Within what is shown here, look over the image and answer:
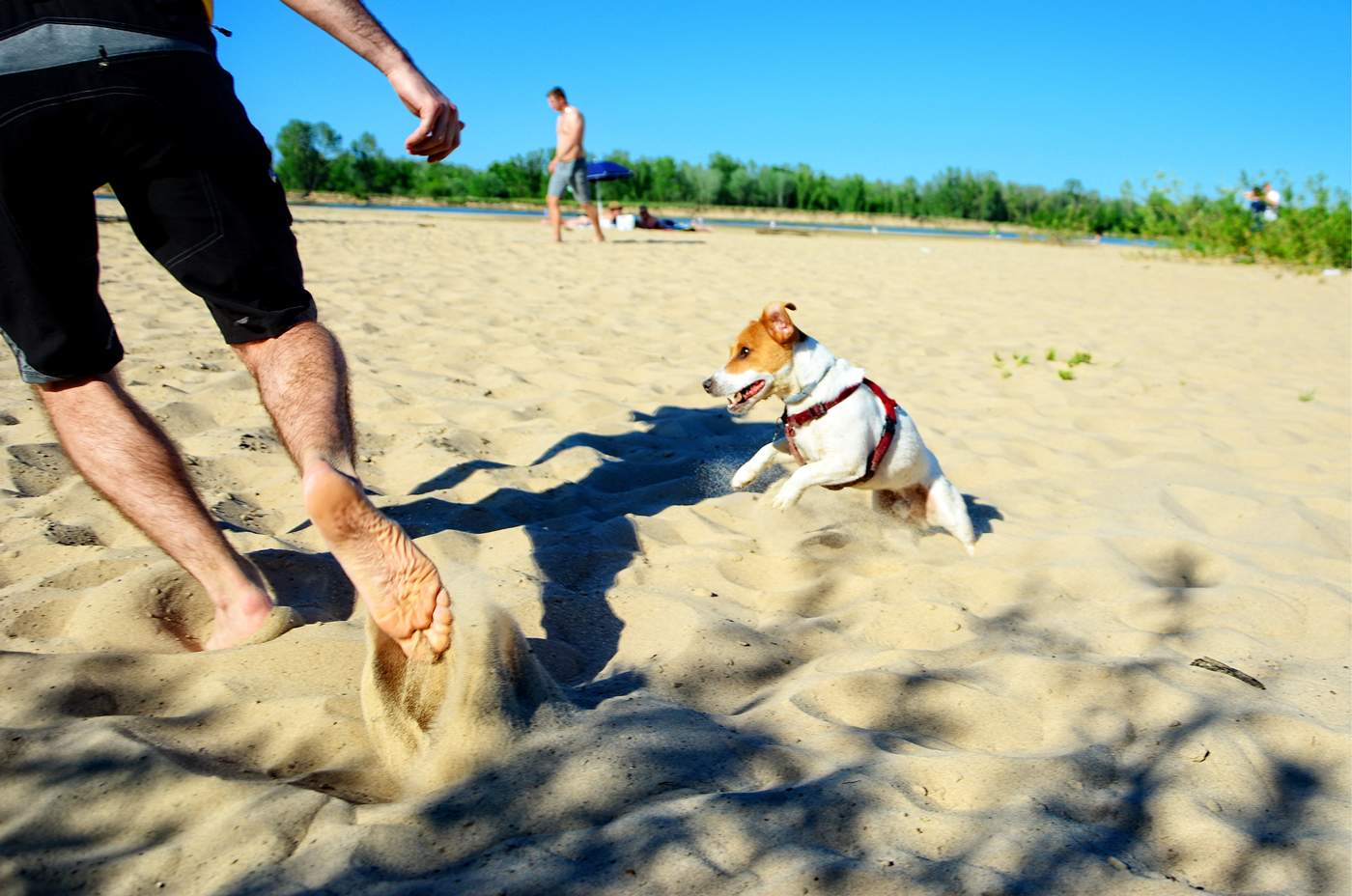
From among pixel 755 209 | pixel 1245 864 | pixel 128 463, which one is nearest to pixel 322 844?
pixel 128 463

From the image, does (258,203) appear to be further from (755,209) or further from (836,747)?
(755,209)

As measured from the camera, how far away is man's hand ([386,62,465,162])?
2.07m

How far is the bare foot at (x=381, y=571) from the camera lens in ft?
5.53

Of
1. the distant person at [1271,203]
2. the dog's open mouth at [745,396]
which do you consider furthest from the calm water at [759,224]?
the dog's open mouth at [745,396]

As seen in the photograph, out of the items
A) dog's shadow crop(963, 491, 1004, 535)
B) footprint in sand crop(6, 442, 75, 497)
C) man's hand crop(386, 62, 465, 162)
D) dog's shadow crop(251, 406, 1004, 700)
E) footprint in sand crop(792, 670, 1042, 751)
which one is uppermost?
man's hand crop(386, 62, 465, 162)

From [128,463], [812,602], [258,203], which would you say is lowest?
[812,602]

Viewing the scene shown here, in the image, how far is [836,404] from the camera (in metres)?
3.46

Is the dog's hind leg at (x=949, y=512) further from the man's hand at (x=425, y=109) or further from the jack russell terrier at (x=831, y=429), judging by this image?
the man's hand at (x=425, y=109)

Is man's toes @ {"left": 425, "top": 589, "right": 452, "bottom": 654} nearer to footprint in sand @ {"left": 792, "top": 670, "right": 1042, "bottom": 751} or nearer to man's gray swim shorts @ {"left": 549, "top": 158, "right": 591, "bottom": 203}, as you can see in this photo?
footprint in sand @ {"left": 792, "top": 670, "right": 1042, "bottom": 751}

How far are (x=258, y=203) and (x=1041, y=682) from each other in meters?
2.11

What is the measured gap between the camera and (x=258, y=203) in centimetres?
195

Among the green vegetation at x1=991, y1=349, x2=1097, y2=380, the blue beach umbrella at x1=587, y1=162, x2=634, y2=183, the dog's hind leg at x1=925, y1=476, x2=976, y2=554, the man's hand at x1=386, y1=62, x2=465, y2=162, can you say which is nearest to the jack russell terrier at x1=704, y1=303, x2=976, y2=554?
the dog's hind leg at x1=925, y1=476, x2=976, y2=554

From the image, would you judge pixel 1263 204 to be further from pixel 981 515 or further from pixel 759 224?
pixel 759 224

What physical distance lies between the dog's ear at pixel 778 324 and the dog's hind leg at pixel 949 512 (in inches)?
31.0
